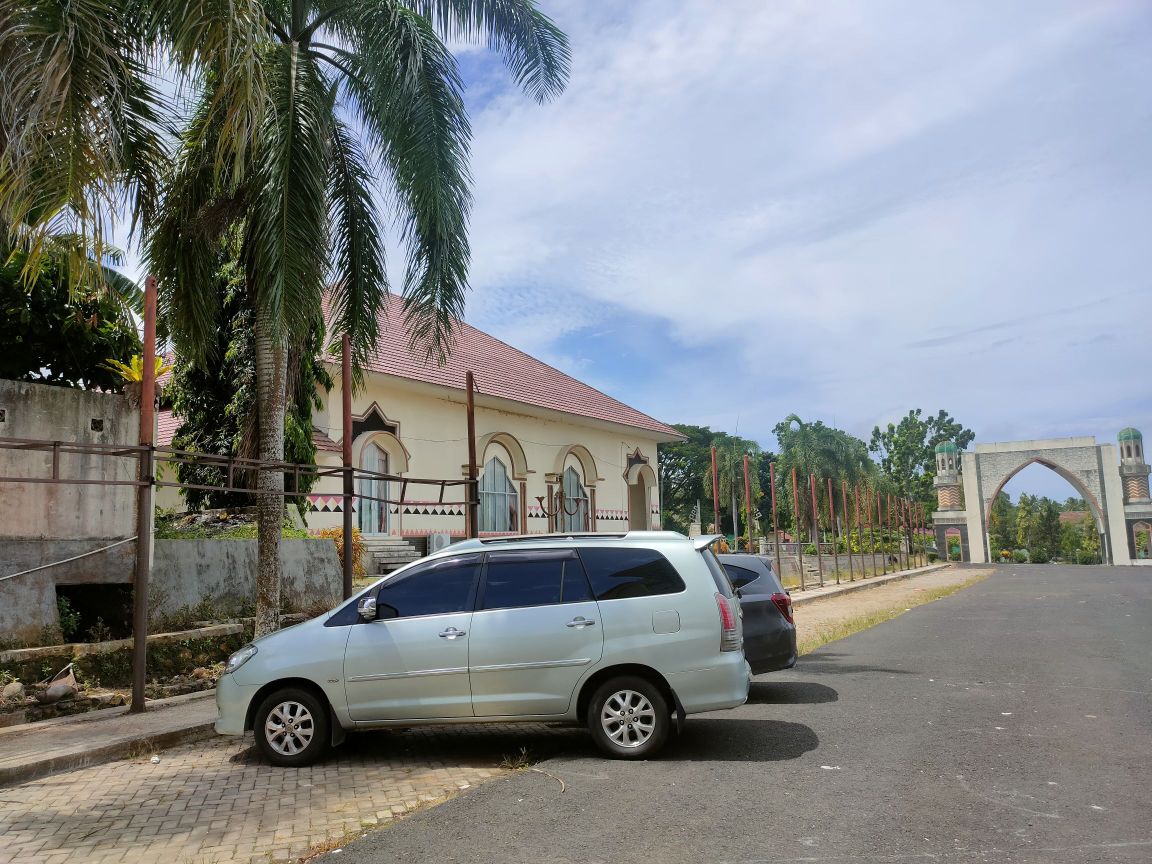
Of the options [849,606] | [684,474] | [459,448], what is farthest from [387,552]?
[684,474]

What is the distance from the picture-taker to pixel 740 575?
9805 millimetres

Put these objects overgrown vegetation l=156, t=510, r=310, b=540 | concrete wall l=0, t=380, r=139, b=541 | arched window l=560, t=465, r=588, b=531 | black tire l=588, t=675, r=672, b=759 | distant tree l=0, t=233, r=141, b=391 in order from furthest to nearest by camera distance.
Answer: arched window l=560, t=465, r=588, b=531
overgrown vegetation l=156, t=510, r=310, b=540
distant tree l=0, t=233, r=141, b=391
concrete wall l=0, t=380, r=139, b=541
black tire l=588, t=675, r=672, b=759

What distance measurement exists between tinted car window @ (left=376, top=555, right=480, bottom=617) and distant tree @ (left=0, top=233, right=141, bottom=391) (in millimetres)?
5705

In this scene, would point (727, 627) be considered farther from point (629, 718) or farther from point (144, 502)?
point (144, 502)

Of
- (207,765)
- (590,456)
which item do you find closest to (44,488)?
(207,765)

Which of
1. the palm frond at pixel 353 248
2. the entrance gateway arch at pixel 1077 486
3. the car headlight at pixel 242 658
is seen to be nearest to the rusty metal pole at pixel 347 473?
the palm frond at pixel 353 248

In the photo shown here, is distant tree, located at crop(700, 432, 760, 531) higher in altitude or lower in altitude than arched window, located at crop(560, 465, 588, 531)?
higher

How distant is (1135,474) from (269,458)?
2845 inches

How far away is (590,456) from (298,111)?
19711mm

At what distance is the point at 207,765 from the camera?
23.7 ft

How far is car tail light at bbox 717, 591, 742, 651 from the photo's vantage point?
6770 millimetres

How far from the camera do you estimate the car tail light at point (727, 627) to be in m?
6.77

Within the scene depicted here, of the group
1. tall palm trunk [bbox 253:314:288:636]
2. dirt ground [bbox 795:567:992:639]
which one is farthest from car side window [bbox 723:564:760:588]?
dirt ground [bbox 795:567:992:639]

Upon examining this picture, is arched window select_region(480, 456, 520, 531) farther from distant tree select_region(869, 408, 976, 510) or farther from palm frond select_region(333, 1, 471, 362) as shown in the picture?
distant tree select_region(869, 408, 976, 510)
